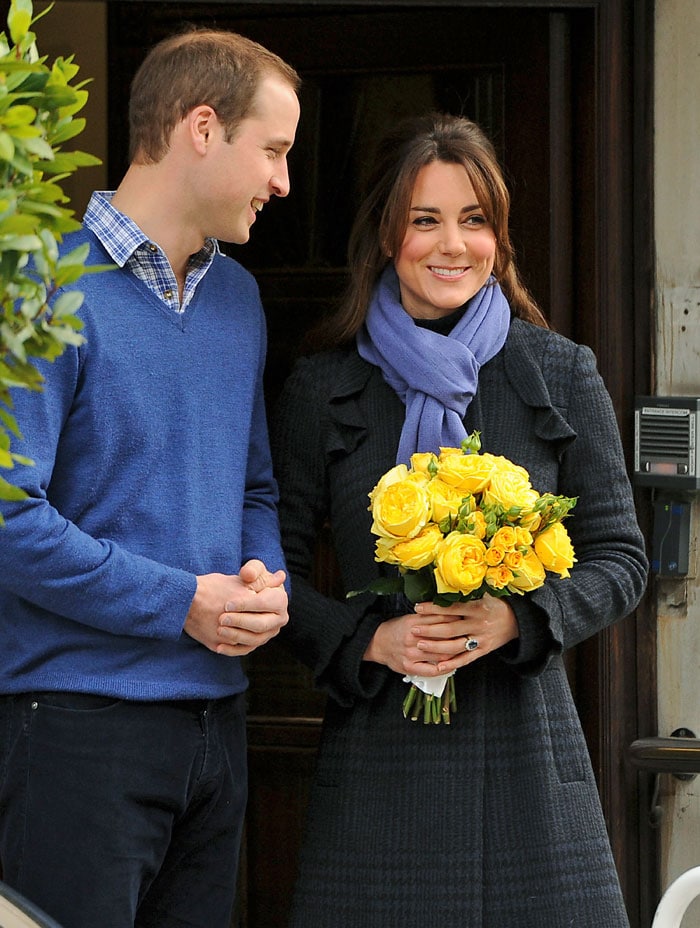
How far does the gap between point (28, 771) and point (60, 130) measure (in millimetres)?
1066

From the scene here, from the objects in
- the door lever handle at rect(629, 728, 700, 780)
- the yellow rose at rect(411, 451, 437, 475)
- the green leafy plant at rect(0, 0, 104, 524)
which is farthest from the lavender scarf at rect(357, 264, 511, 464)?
the green leafy plant at rect(0, 0, 104, 524)

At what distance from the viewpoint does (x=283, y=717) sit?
374 cm

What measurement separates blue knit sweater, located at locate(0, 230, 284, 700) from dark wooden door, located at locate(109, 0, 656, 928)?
1.15m

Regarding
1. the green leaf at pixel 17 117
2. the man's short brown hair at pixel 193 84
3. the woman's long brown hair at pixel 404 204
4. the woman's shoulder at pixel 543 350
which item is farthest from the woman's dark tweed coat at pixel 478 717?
the green leaf at pixel 17 117

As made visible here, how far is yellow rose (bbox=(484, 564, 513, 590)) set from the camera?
212 centimetres

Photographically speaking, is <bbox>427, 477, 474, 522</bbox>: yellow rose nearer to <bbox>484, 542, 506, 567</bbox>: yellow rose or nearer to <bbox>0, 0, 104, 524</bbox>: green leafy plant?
<bbox>484, 542, 506, 567</bbox>: yellow rose

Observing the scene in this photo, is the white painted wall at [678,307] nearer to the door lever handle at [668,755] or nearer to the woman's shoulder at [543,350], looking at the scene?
the door lever handle at [668,755]

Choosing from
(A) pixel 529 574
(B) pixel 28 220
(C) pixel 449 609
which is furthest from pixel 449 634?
(B) pixel 28 220

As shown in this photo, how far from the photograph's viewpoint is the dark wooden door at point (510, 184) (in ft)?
10.1

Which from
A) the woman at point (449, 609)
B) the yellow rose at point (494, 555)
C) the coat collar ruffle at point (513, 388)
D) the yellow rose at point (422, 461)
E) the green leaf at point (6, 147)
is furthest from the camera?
the coat collar ruffle at point (513, 388)

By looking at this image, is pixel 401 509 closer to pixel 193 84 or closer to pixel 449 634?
pixel 449 634

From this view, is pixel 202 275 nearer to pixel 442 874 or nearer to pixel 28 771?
pixel 28 771

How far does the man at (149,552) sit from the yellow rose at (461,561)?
0.27 meters

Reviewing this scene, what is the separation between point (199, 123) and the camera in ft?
7.24
